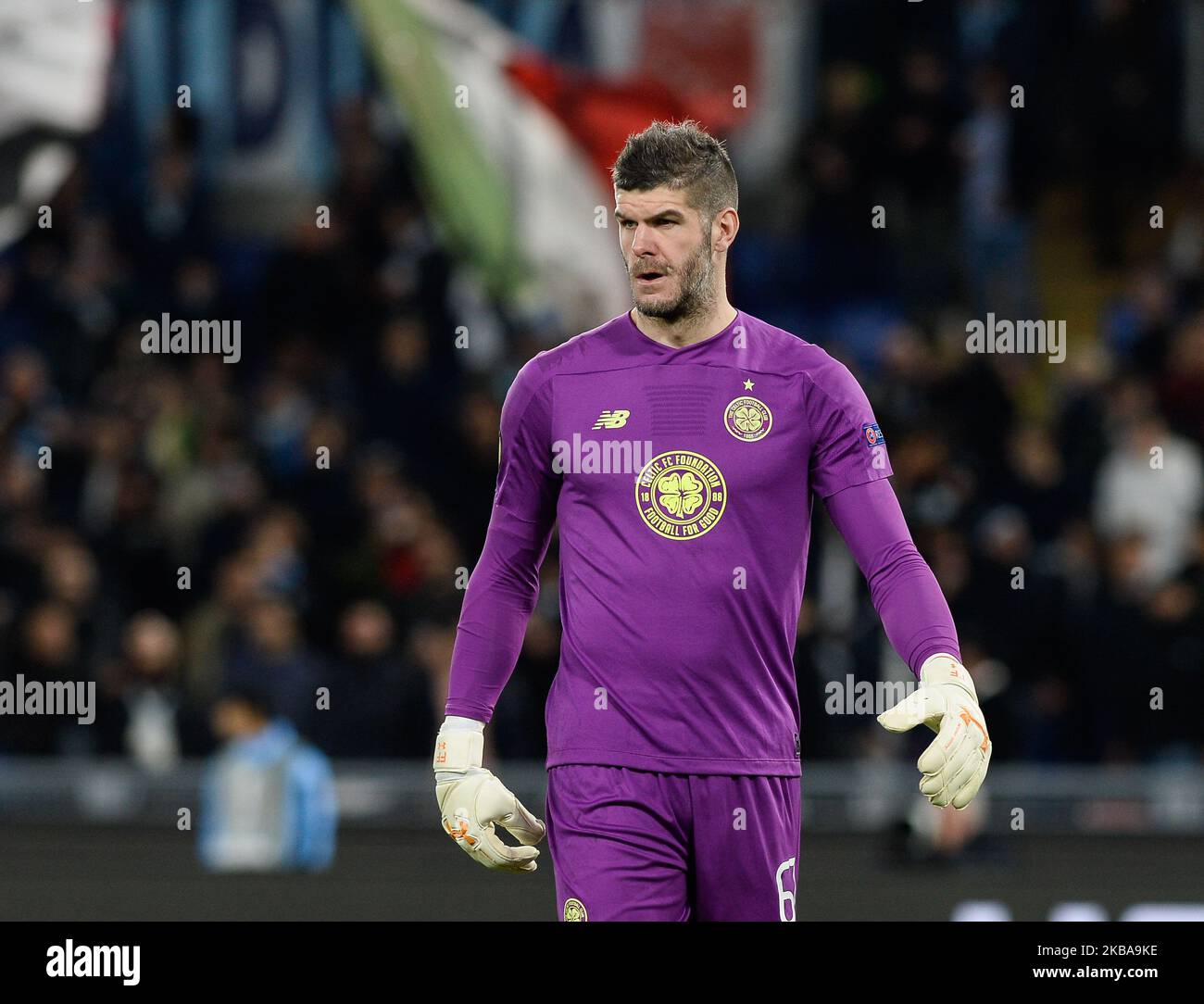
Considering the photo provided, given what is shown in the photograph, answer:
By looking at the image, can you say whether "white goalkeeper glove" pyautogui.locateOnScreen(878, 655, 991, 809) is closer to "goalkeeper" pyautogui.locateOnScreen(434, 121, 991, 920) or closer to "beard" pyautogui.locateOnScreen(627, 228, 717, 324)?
"goalkeeper" pyautogui.locateOnScreen(434, 121, 991, 920)

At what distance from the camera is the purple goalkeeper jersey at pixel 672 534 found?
4566 mm

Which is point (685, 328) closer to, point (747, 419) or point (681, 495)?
point (747, 419)

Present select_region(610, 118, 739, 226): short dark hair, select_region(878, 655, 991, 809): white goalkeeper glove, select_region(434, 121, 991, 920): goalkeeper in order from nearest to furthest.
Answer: select_region(878, 655, 991, 809): white goalkeeper glove, select_region(434, 121, 991, 920): goalkeeper, select_region(610, 118, 739, 226): short dark hair

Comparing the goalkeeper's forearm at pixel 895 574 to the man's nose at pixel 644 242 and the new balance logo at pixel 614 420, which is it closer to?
the new balance logo at pixel 614 420

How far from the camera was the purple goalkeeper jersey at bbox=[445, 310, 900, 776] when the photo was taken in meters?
4.57

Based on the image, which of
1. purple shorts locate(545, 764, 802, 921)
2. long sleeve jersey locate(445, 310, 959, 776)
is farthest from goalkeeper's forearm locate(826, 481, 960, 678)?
purple shorts locate(545, 764, 802, 921)

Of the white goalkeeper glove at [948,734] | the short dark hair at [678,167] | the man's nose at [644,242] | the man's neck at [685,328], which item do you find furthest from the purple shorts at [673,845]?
the short dark hair at [678,167]

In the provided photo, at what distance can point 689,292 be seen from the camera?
15.4 ft

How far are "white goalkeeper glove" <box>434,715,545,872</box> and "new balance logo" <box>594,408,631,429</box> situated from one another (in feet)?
2.37

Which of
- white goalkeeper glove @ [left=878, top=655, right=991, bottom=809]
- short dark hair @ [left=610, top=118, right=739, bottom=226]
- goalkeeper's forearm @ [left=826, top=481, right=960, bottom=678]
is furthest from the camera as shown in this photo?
short dark hair @ [left=610, top=118, right=739, bottom=226]

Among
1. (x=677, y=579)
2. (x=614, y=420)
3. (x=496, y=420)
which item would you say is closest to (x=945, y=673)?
(x=677, y=579)

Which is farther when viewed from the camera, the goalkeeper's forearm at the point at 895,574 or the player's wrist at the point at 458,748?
the player's wrist at the point at 458,748

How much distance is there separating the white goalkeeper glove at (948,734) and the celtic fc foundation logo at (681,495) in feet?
2.09

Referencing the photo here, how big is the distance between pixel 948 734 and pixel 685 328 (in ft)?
3.74
